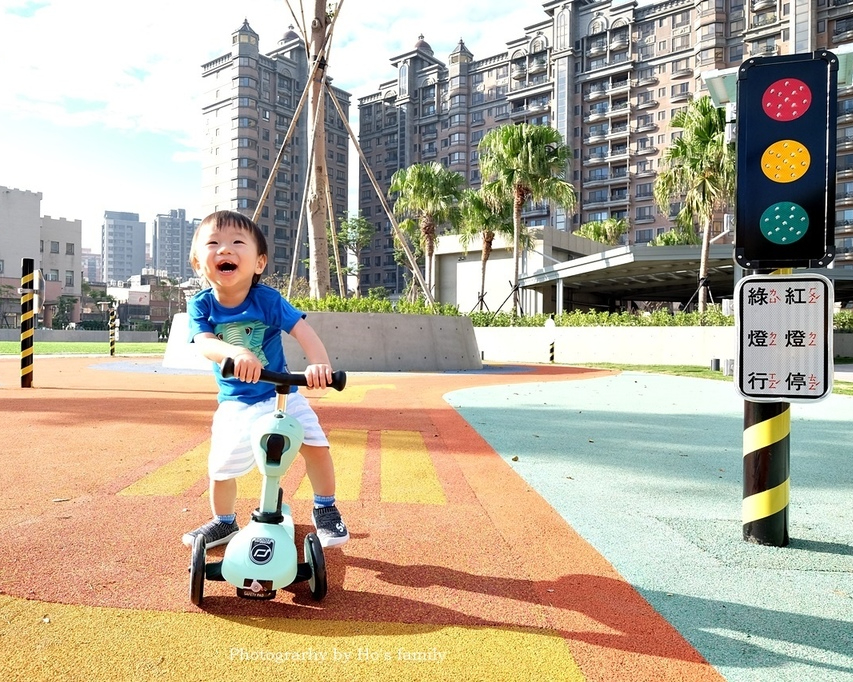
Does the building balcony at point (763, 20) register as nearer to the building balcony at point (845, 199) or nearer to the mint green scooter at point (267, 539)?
the building balcony at point (845, 199)

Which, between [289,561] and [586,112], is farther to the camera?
[586,112]

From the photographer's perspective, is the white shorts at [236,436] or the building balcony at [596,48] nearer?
the white shorts at [236,436]

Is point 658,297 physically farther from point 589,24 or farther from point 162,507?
point 589,24

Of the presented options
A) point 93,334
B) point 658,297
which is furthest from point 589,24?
point 93,334

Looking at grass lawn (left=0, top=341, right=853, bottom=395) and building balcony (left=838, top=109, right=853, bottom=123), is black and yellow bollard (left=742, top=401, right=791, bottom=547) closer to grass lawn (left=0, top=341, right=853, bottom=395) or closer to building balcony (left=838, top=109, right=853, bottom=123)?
grass lawn (left=0, top=341, right=853, bottom=395)

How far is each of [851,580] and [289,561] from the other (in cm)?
247

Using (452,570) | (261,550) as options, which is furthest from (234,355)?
(452,570)

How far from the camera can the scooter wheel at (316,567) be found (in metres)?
2.42

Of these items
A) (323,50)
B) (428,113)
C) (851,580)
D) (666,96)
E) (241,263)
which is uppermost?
(428,113)

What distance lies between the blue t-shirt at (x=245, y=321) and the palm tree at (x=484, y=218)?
103 feet

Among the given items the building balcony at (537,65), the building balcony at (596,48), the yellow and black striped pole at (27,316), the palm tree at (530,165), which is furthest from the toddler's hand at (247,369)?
the building balcony at (537,65)

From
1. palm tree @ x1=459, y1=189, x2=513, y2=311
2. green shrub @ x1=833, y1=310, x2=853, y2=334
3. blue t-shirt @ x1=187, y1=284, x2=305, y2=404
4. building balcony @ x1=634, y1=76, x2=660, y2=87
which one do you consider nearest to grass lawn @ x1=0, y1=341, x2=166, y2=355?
palm tree @ x1=459, y1=189, x2=513, y2=311

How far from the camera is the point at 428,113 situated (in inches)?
4072

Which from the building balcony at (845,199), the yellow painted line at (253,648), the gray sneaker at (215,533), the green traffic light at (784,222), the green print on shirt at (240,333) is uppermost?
the building balcony at (845,199)
